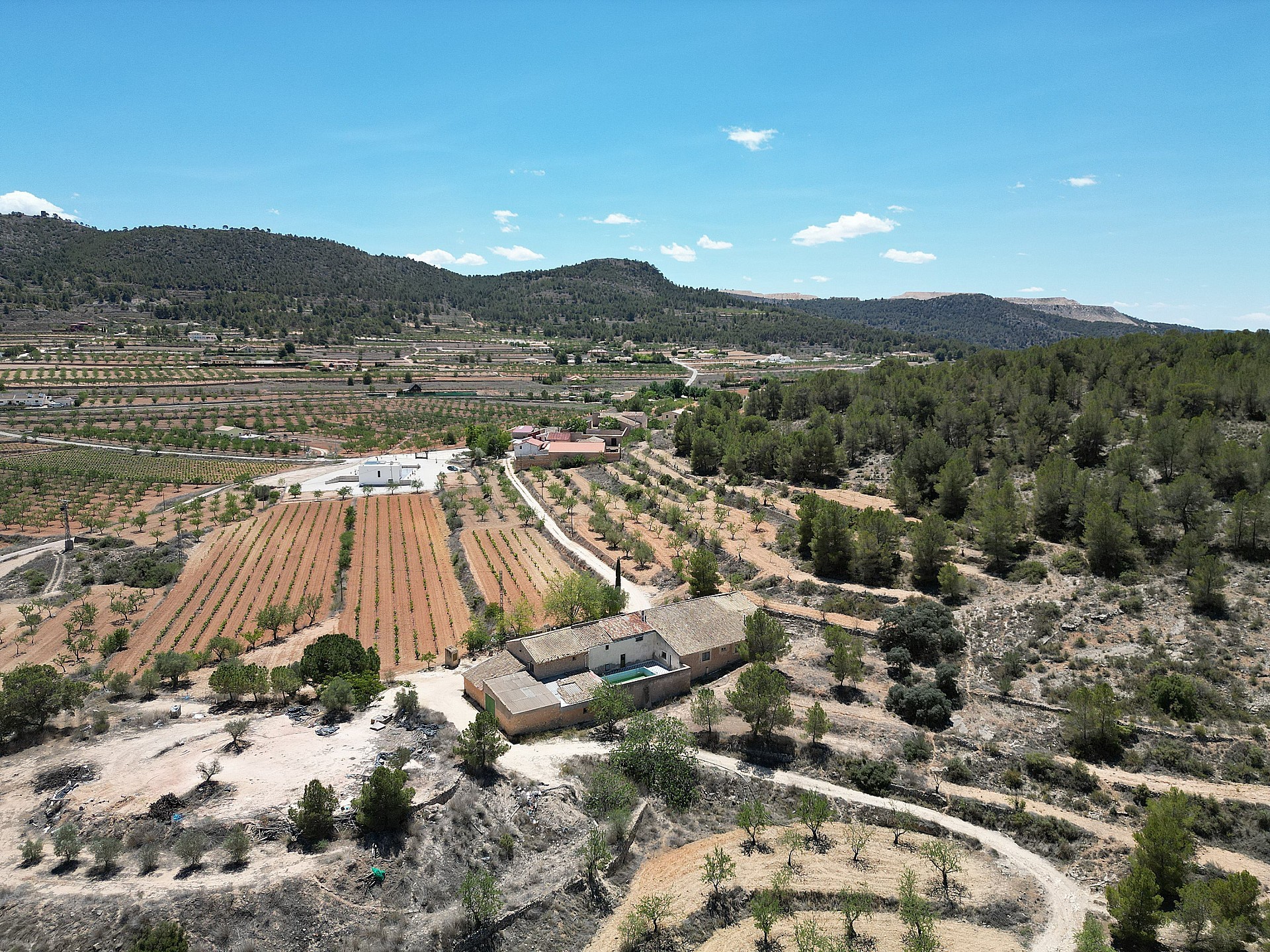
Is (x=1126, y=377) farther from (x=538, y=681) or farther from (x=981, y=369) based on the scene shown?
(x=538, y=681)

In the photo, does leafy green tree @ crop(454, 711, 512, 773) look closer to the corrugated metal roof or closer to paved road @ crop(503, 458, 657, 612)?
the corrugated metal roof

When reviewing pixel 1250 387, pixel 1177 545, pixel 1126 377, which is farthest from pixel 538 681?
pixel 1126 377

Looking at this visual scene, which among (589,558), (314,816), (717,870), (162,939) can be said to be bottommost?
(717,870)

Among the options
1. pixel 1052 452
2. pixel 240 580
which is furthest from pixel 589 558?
pixel 1052 452

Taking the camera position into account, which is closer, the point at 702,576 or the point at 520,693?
the point at 520,693

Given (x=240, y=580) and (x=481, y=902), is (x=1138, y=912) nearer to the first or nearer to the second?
(x=481, y=902)
